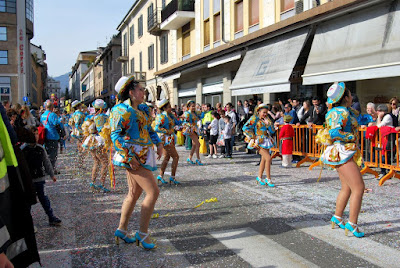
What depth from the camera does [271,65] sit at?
1434 centimetres

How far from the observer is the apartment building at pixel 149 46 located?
30125mm

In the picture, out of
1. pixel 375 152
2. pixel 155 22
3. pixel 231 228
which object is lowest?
pixel 231 228

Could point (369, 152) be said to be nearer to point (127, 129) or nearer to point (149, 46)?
point (127, 129)

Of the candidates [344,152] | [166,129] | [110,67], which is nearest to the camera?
[344,152]

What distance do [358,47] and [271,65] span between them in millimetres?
3655

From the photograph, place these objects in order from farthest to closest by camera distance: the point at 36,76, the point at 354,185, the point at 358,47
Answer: the point at 36,76 < the point at 358,47 < the point at 354,185

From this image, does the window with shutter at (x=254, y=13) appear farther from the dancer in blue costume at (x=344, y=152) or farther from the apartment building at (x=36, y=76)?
the apartment building at (x=36, y=76)

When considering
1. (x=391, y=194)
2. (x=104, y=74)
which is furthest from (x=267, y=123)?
(x=104, y=74)

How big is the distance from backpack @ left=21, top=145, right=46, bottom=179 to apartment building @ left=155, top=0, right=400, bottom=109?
8663mm

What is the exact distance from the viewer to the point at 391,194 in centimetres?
720

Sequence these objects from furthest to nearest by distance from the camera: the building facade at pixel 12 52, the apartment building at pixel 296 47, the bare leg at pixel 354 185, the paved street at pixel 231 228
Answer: the building facade at pixel 12 52
the apartment building at pixel 296 47
the bare leg at pixel 354 185
the paved street at pixel 231 228

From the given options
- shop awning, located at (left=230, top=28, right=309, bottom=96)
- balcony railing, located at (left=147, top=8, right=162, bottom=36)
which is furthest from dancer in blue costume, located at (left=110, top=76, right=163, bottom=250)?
balcony railing, located at (left=147, top=8, right=162, bottom=36)

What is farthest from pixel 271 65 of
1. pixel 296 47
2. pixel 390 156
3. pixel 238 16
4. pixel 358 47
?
pixel 390 156

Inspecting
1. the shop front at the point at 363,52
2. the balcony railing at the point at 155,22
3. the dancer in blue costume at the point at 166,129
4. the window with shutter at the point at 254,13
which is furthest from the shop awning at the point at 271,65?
the balcony railing at the point at 155,22
